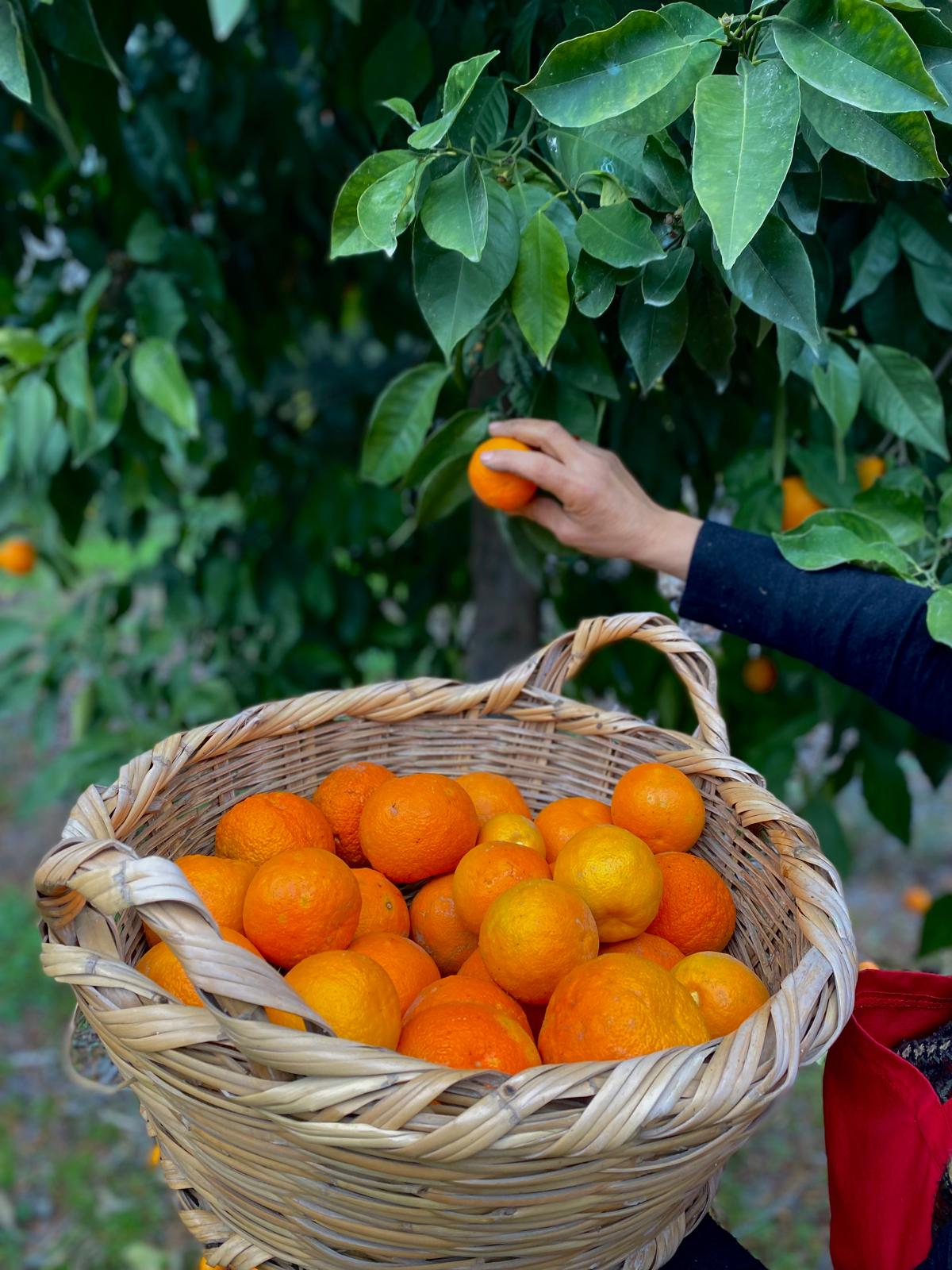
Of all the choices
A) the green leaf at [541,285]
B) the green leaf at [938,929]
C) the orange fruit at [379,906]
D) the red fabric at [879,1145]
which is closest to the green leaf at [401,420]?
the green leaf at [541,285]

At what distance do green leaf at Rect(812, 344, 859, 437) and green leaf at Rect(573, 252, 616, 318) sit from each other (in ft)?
0.90

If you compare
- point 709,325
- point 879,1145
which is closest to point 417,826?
point 879,1145

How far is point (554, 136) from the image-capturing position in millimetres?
851

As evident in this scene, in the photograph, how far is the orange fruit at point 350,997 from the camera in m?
0.63

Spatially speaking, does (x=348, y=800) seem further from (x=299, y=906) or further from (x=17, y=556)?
(x=17, y=556)

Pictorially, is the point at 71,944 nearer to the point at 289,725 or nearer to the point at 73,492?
the point at 289,725

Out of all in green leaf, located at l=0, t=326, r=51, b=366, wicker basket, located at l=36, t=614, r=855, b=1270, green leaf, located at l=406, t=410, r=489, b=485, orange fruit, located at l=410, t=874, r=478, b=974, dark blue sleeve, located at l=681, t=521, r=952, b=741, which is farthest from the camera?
green leaf, located at l=0, t=326, r=51, b=366

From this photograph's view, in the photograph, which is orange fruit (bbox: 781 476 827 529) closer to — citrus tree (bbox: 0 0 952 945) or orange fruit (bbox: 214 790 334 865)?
citrus tree (bbox: 0 0 952 945)

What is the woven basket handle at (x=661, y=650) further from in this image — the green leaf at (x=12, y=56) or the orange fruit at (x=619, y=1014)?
the green leaf at (x=12, y=56)

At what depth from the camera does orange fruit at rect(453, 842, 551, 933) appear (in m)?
0.77

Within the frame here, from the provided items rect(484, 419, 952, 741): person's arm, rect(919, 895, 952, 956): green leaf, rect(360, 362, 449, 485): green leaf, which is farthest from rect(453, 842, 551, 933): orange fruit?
rect(919, 895, 952, 956): green leaf

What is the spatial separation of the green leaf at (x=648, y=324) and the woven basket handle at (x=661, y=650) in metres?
0.23

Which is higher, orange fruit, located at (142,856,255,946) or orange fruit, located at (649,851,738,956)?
orange fruit, located at (142,856,255,946)

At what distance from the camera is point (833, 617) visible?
3.20 feet
